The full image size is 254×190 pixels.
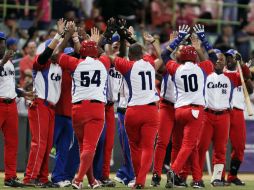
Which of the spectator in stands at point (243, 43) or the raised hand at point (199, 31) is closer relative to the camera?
the raised hand at point (199, 31)

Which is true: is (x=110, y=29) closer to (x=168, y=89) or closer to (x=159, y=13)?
(x=168, y=89)

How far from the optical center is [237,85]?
15922 mm

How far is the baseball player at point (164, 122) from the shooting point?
48.3 ft

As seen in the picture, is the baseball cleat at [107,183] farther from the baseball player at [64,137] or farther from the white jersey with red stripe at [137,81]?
the white jersey with red stripe at [137,81]

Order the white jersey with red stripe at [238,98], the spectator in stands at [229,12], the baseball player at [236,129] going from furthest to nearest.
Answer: the spectator in stands at [229,12]
the white jersey with red stripe at [238,98]
the baseball player at [236,129]

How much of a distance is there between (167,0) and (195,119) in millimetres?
11631

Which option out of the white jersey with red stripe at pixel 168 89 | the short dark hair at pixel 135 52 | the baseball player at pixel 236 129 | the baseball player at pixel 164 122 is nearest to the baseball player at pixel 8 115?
the short dark hair at pixel 135 52

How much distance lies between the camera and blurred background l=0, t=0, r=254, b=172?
19719 millimetres

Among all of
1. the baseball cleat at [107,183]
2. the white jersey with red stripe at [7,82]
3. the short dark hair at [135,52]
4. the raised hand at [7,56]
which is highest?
the short dark hair at [135,52]

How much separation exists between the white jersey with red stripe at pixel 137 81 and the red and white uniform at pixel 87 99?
0.43 m

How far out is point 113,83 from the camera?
49.4 feet

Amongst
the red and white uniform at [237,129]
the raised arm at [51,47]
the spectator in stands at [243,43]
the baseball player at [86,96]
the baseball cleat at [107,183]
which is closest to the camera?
the baseball player at [86,96]

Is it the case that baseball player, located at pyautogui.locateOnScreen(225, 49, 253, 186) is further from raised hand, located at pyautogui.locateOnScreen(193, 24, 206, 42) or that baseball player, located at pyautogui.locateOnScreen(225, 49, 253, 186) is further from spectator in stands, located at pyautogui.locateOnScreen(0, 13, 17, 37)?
spectator in stands, located at pyautogui.locateOnScreen(0, 13, 17, 37)

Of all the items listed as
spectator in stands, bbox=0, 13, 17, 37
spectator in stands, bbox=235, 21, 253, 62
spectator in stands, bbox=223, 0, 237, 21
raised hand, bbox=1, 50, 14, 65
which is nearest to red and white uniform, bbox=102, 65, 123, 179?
raised hand, bbox=1, 50, 14, 65
